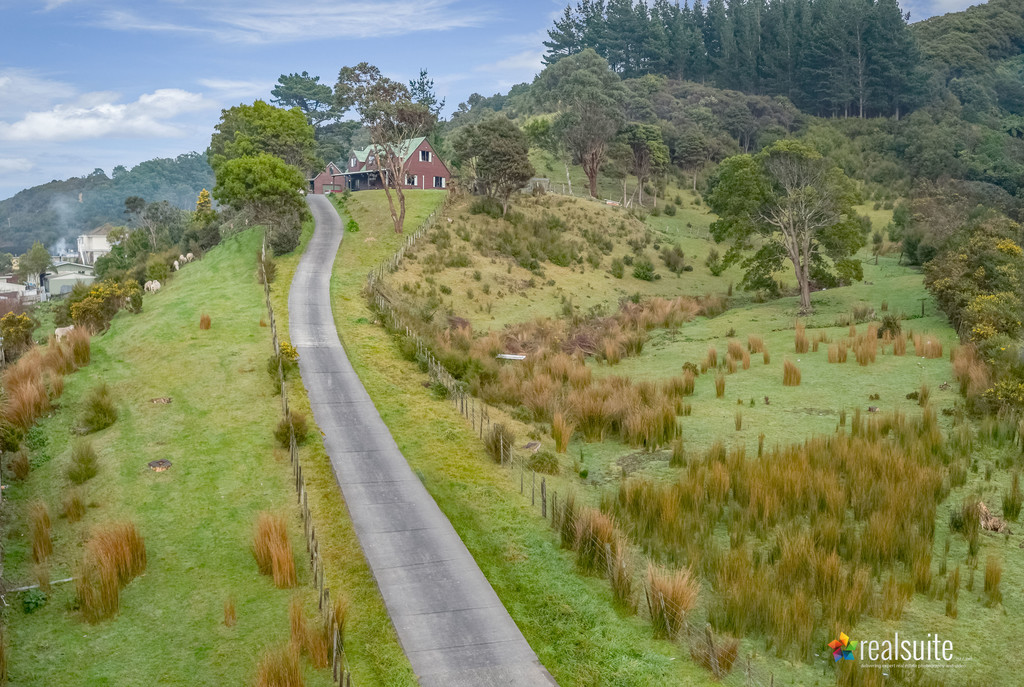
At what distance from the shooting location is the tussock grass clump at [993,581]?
12.4 m

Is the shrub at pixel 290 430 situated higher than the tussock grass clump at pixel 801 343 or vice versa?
the tussock grass clump at pixel 801 343

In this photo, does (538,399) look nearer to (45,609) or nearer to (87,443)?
(87,443)

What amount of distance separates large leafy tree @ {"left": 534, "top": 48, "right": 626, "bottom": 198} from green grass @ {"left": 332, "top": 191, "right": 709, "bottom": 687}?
1750 inches

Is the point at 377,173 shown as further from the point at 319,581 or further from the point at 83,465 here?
the point at 319,581

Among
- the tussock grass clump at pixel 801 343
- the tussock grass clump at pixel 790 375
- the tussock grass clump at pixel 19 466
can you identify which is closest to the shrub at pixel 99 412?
the tussock grass clump at pixel 19 466

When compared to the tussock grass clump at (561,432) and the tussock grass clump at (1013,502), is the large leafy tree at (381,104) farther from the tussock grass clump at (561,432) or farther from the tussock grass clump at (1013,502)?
the tussock grass clump at (1013,502)

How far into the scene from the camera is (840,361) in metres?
26.9

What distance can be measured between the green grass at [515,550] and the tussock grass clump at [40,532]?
8.02 meters

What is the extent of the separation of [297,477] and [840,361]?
19.7 m

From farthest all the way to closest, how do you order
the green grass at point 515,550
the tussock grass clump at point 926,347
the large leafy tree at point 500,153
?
the large leafy tree at point 500,153
the tussock grass clump at point 926,347
the green grass at point 515,550

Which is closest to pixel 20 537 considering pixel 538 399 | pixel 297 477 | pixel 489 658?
pixel 297 477

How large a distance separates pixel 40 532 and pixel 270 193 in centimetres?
3290

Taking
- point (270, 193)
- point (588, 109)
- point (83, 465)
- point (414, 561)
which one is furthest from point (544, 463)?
point (588, 109)

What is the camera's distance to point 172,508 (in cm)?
1667
